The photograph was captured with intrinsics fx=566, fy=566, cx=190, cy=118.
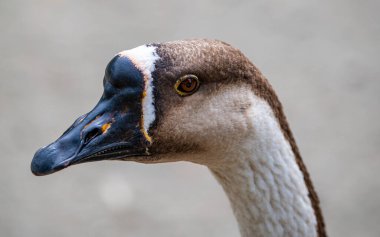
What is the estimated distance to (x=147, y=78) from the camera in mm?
1974

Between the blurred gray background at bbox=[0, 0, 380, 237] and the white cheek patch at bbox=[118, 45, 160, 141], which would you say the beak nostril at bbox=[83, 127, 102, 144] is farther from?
the blurred gray background at bbox=[0, 0, 380, 237]

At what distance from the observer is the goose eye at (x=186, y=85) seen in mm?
1994

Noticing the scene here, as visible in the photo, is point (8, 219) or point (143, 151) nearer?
point (143, 151)

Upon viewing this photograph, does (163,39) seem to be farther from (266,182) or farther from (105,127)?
(105,127)

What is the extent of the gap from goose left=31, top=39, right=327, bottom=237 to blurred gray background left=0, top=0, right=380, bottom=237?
2.33 m

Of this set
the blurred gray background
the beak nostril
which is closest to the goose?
the beak nostril

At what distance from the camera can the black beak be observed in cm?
195

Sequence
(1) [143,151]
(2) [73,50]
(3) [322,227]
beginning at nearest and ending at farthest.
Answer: (1) [143,151] < (3) [322,227] < (2) [73,50]

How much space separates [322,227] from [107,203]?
264cm

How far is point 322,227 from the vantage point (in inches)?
94.2

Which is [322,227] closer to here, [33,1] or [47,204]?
[47,204]

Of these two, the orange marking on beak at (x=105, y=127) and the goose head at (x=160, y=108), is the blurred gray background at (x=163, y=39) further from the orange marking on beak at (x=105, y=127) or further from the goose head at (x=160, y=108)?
the orange marking on beak at (x=105, y=127)

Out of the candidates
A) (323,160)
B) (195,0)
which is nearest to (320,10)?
(195,0)

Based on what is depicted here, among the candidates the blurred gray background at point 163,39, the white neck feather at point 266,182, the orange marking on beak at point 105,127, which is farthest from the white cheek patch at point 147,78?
the blurred gray background at point 163,39
